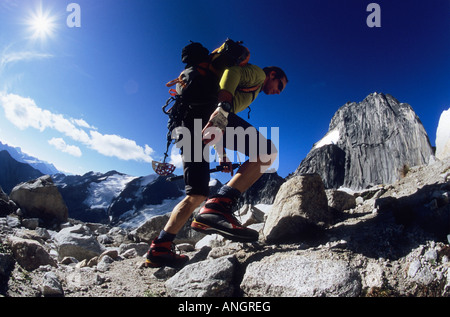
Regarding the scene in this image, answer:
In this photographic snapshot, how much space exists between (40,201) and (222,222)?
10413 mm

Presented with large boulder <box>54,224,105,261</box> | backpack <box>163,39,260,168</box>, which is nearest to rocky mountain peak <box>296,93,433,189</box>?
backpack <box>163,39,260,168</box>

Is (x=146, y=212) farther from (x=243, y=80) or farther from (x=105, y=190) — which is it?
(x=243, y=80)

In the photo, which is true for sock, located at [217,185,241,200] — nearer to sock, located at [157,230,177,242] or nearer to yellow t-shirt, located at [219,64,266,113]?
sock, located at [157,230,177,242]

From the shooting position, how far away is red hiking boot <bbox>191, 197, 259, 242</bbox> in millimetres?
3062

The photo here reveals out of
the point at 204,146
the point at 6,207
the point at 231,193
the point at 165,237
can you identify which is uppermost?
the point at 204,146

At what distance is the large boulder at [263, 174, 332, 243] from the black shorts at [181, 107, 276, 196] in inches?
38.0

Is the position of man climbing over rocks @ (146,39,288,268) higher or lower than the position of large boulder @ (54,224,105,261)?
higher

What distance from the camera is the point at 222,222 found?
310 cm

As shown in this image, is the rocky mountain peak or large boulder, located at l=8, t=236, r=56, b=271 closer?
large boulder, located at l=8, t=236, r=56, b=271

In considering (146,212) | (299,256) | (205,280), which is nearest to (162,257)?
(205,280)

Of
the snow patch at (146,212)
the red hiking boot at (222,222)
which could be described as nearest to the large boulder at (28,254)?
the red hiking boot at (222,222)

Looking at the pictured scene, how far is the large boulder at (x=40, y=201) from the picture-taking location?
961 cm
